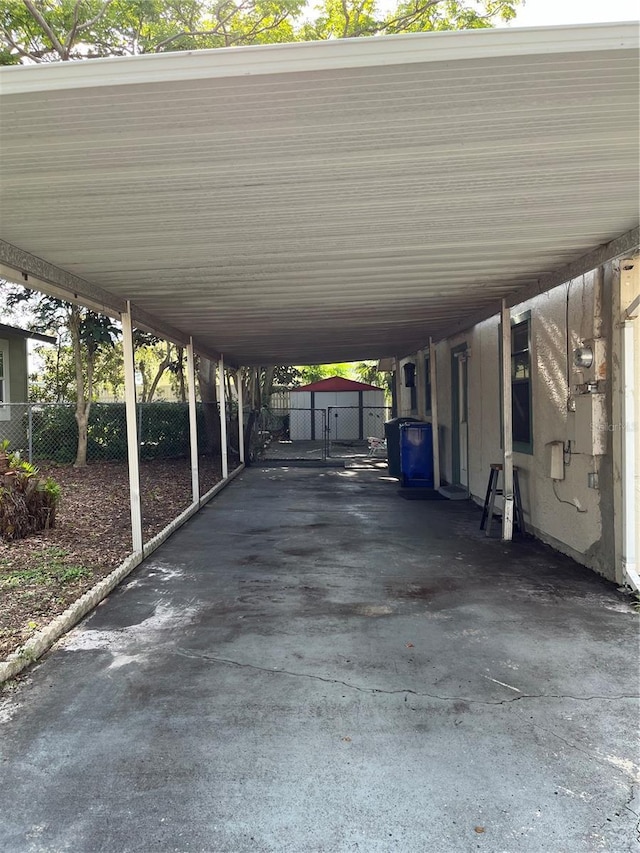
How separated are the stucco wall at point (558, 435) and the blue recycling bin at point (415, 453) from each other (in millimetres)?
2451

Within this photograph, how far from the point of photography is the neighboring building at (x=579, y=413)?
4.51 m

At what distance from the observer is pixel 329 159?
116 inches

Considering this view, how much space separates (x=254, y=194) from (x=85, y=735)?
9.93 ft

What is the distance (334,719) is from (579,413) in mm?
3582

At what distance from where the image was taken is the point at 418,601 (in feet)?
14.9

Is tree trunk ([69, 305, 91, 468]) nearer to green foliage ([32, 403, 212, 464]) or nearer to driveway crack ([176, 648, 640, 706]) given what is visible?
green foliage ([32, 403, 212, 464])

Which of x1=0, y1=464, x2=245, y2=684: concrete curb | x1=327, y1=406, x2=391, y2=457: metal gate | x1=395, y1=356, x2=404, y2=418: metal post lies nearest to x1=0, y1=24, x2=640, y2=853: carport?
x1=0, y1=464, x2=245, y2=684: concrete curb

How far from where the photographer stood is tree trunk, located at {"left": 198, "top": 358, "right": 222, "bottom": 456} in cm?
1420

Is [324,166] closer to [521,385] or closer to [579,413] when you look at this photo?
[579,413]

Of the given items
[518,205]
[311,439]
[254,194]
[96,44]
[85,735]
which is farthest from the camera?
[311,439]

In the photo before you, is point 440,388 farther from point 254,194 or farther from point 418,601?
point 254,194

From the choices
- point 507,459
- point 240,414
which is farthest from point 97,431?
point 507,459

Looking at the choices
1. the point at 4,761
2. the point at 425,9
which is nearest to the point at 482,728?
the point at 4,761

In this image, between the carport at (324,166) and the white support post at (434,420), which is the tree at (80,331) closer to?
the carport at (324,166)
